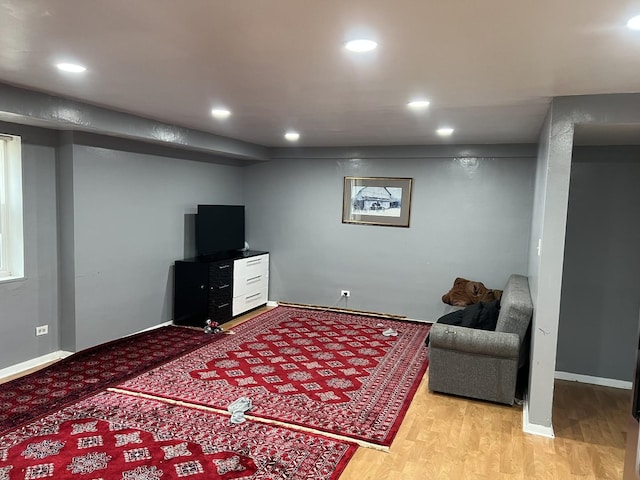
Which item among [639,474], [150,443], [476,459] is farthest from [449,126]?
[150,443]

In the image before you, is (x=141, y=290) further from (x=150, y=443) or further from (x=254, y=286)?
(x=150, y=443)

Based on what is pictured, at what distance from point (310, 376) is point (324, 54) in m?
2.85

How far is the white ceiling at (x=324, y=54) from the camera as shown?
5.89ft

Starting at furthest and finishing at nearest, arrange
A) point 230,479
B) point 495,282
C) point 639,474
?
point 495,282
point 230,479
point 639,474

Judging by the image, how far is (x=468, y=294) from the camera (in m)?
5.70

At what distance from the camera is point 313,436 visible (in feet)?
10.2

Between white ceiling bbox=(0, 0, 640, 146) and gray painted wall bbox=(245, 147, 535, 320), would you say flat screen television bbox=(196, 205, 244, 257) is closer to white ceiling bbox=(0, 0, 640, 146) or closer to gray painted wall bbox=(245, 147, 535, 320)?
gray painted wall bbox=(245, 147, 535, 320)

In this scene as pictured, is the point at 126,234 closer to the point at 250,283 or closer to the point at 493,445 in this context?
the point at 250,283

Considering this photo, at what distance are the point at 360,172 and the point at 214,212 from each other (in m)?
2.07

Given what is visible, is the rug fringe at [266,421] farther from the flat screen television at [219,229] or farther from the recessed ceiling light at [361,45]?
the flat screen television at [219,229]

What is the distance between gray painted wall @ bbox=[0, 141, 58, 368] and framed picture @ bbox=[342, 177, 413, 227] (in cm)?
365

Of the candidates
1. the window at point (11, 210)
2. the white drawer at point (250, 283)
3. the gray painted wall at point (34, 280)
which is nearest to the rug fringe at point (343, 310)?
the white drawer at point (250, 283)

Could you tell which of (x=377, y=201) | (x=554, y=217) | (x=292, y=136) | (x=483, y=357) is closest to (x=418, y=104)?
(x=554, y=217)

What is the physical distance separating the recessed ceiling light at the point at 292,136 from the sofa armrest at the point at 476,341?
274 cm
